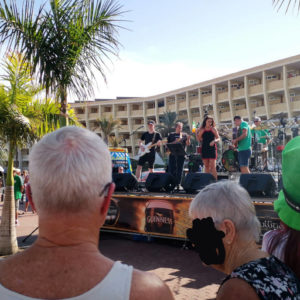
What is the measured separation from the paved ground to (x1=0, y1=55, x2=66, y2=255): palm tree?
140 cm

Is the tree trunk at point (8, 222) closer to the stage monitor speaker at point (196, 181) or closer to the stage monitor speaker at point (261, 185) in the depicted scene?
the stage monitor speaker at point (196, 181)

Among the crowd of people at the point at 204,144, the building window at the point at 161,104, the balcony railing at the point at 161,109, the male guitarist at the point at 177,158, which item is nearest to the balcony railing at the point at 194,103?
the balcony railing at the point at 161,109

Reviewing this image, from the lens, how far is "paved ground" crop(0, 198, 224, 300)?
5328 mm

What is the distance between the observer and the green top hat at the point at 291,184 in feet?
4.30

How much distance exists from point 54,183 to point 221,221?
0.82 metres

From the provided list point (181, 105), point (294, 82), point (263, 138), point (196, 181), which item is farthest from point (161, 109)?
point (196, 181)

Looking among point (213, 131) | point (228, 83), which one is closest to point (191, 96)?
point (228, 83)

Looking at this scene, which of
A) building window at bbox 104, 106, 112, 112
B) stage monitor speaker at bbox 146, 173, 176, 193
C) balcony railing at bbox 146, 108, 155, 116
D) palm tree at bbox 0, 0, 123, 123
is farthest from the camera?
building window at bbox 104, 106, 112, 112

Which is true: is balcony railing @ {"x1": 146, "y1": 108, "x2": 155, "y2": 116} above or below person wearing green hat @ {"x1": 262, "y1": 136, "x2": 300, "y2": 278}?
above

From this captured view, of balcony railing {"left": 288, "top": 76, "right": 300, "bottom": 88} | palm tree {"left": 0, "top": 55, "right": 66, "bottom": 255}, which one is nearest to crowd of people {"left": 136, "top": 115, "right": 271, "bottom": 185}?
palm tree {"left": 0, "top": 55, "right": 66, "bottom": 255}

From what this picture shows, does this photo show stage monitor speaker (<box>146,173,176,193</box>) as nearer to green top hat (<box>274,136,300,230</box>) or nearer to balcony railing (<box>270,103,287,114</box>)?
green top hat (<box>274,136,300,230</box>)

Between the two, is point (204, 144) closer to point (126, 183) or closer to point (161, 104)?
point (126, 183)

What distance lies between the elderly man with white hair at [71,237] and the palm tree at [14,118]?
550 centimetres

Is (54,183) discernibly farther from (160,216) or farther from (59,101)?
(160,216)
